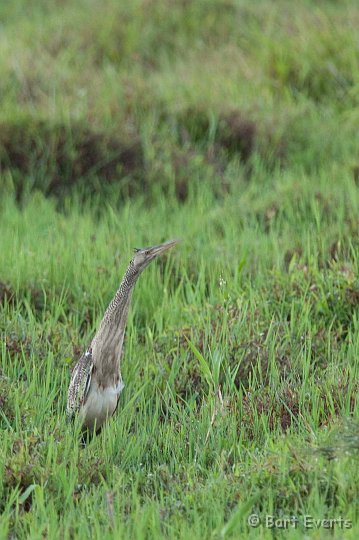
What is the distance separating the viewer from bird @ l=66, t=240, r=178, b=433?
5.05 meters

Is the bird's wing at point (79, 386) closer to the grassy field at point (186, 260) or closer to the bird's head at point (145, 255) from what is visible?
the grassy field at point (186, 260)

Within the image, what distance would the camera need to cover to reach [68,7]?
39.9ft

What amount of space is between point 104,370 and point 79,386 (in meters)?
0.14

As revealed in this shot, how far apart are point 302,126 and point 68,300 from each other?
142 inches

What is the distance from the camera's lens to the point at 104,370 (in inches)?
200

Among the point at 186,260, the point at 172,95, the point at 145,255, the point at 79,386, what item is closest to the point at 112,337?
the point at 79,386

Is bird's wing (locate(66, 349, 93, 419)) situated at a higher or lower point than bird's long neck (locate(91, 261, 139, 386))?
lower

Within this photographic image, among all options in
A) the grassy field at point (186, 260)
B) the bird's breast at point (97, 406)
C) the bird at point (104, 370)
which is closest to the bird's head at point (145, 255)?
the bird at point (104, 370)

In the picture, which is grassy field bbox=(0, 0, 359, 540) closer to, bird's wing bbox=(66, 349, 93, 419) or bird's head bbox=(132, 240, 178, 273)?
bird's wing bbox=(66, 349, 93, 419)

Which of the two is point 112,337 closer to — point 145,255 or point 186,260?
point 145,255

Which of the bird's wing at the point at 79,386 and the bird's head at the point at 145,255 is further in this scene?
the bird's head at the point at 145,255

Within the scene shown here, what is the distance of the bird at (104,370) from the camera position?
5055mm

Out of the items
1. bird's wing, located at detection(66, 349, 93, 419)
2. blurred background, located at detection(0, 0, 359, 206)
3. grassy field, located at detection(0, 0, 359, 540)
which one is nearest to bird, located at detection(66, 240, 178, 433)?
bird's wing, located at detection(66, 349, 93, 419)

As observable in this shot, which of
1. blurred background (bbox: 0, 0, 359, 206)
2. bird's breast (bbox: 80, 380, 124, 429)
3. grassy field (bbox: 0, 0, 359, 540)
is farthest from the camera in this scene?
blurred background (bbox: 0, 0, 359, 206)
